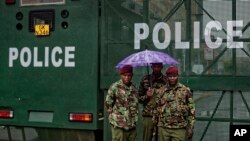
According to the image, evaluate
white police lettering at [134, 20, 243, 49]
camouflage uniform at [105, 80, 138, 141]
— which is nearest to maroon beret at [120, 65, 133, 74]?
camouflage uniform at [105, 80, 138, 141]

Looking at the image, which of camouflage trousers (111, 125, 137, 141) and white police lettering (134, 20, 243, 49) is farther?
white police lettering (134, 20, 243, 49)

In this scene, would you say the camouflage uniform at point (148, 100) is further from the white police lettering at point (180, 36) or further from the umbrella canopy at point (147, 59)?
the white police lettering at point (180, 36)

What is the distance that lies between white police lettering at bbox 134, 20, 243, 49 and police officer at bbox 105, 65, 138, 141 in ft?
2.92

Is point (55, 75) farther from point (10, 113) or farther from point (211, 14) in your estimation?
point (211, 14)

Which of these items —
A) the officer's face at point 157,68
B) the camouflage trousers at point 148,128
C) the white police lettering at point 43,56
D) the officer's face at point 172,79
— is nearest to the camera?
the officer's face at point 172,79

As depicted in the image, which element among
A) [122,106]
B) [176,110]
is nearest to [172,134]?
[176,110]

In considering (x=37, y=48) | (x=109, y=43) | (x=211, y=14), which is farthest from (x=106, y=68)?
(x=211, y=14)

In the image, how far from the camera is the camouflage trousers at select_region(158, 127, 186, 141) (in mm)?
6410

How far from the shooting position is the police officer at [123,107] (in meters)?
6.59

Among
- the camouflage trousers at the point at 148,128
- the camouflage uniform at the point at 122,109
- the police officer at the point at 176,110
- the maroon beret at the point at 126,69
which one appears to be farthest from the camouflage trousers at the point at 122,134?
the maroon beret at the point at 126,69

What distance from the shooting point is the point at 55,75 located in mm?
7719

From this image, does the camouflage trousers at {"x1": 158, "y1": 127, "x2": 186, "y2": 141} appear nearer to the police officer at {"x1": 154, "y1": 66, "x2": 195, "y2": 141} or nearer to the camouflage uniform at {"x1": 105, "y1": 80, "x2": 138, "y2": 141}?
the police officer at {"x1": 154, "y1": 66, "x2": 195, "y2": 141}

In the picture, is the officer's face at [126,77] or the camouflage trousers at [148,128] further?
the camouflage trousers at [148,128]

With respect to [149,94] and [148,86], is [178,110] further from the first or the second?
[148,86]
